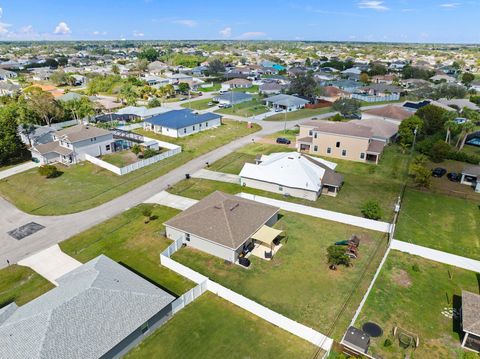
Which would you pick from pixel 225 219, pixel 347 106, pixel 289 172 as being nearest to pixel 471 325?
pixel 225 219

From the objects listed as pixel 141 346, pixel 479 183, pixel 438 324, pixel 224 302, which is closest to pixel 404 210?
pixel 479 183

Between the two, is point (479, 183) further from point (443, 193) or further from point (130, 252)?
point (130, 252)

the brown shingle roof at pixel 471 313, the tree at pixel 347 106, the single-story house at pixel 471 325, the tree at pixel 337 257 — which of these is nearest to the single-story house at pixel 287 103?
the tree at pixel 347 106

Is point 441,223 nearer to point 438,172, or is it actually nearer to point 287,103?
point 438,172

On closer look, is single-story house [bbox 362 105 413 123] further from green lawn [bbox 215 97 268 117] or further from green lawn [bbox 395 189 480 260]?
green lawn [bbox 395 189 480 260]

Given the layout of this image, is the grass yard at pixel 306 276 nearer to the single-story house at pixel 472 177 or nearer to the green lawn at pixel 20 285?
the green lawn at pixel 20 285

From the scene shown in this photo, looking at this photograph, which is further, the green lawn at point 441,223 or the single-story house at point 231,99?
the single-story house at point 231,99
